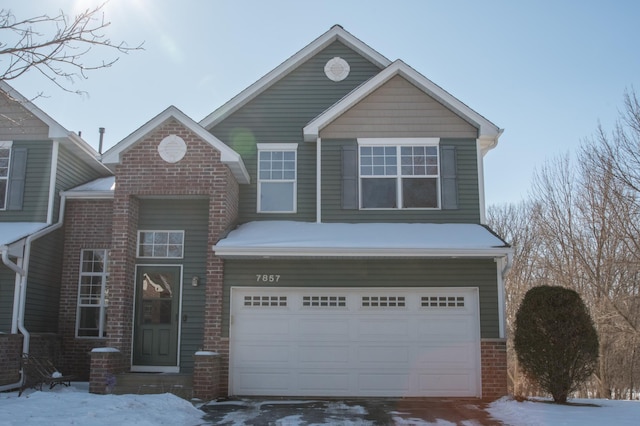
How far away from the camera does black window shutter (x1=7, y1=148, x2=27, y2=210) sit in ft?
43.8

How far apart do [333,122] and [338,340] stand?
15.1ft

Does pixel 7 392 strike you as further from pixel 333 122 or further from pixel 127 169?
pixel 333 122

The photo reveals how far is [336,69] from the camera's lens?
14055 mm

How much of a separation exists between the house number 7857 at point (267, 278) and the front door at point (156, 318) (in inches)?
67.8

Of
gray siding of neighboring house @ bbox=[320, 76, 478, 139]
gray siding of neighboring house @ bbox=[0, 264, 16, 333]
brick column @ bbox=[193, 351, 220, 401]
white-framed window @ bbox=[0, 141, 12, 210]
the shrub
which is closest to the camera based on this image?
the shrub

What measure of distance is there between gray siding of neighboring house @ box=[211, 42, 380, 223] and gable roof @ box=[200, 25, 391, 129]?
4.3 inches

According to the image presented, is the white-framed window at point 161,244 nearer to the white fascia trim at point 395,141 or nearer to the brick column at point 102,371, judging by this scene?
the brick column at point 102,371

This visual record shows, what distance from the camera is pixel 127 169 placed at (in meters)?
12.0

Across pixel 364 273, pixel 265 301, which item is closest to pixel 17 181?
pixel 265 301

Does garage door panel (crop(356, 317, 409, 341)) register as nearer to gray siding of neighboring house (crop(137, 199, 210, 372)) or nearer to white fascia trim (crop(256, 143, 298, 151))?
gray siding of neighboring house (crop(137, 199, 210, 372))

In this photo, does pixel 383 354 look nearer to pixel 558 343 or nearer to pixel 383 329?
pixel 383 329

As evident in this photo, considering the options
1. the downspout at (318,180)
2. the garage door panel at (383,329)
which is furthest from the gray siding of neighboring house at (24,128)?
the garage door panel at (383,329)

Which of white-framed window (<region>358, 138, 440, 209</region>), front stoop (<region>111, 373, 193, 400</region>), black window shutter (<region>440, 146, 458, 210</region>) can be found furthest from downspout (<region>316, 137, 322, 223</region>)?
front stoop (<region>111, 373, 193, 400</region>)

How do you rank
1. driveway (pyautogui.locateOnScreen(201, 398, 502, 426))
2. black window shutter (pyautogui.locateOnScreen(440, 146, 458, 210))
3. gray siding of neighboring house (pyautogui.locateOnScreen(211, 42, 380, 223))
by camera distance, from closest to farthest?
driveway (pyautogui.locateOnScreen(201, 398, 502, 426)) → black window shutter (pyautogui.locateOnScreen(440, 146, 458, 210)) → gray siding of neighboring house (pyautogui.locateOnScreen(211, 42, 380, 223))
